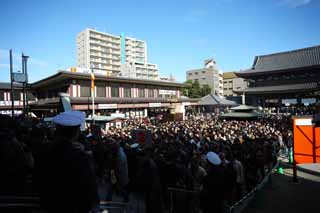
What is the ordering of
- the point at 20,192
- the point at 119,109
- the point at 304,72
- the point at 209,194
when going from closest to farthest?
the point at 20,192 < the point at 209,194 < the point at 119,109 < the point at 304,72

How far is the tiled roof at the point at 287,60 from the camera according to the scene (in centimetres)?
3462

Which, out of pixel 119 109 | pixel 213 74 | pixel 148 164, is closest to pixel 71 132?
pixel 148 164

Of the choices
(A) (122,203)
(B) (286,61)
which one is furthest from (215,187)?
(B) (286,61)

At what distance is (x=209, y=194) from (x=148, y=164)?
1265mm

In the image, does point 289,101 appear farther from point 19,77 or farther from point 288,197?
point 19,77

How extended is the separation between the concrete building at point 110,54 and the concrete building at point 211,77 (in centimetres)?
1461

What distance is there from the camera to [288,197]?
6406 millimetres

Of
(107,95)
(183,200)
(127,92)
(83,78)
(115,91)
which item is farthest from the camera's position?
(127,92)

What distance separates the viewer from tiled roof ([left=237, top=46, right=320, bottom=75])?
34625mm

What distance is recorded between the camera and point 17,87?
33.3 metres

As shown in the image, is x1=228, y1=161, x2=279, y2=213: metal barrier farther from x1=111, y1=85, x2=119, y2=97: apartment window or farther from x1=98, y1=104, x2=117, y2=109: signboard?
x1=111, y1=85, x2=119, y2=97: apartment window

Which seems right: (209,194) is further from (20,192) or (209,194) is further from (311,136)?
(311,136)

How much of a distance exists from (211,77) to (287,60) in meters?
35.2

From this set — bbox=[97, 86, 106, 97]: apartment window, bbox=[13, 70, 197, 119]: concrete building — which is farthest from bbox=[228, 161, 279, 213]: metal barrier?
bbox=[97, 86, 106, 97]: apartment window
